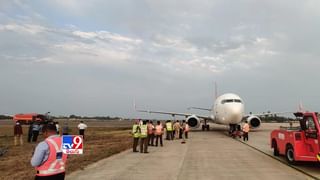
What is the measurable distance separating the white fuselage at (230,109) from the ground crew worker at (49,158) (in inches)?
1199

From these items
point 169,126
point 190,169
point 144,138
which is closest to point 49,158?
point 190,169

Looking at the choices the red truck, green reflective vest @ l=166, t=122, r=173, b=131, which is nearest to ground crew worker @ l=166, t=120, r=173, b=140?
green reflective vest @ l=166, t=122, r=173, b=131

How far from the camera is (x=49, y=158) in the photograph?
6.34 metres

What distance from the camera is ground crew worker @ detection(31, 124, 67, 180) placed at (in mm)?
6218

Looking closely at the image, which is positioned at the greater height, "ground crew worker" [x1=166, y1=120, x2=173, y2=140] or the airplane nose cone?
the airplane nose cone

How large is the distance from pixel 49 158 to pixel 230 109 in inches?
1226

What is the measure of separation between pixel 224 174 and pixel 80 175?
4286 millimetres

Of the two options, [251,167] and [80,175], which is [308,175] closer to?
[251,167]

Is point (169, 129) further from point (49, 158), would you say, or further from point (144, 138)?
point (49, 158)

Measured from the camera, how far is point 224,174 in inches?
492

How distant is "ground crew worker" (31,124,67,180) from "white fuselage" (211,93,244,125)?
3044 cm

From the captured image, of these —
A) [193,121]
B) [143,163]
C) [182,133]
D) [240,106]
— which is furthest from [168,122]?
[143,163]
